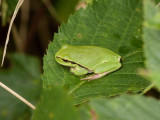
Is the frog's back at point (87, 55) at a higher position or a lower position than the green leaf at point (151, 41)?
lower

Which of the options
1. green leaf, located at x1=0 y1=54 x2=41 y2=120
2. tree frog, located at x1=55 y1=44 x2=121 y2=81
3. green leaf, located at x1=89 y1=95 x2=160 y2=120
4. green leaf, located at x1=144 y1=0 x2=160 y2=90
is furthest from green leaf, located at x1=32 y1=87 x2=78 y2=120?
green leaf, located at x1=0 y1=54 x2=41 y2=120

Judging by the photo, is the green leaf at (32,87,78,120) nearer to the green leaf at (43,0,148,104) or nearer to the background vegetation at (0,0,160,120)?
the background vegetation at (0,0,160,120)

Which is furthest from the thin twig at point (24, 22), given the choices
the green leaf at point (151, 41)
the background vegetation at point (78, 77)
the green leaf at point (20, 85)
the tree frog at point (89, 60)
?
A: the green leaf at point (151, 41)

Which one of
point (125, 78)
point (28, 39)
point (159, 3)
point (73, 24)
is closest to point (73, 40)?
point (73, 24)

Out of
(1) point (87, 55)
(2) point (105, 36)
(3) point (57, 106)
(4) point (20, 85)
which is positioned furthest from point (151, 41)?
(4) point (20, 85)

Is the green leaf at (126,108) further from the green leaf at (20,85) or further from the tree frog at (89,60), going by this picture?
the green leaf at (20,85)

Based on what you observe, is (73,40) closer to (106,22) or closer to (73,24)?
(73,24)
